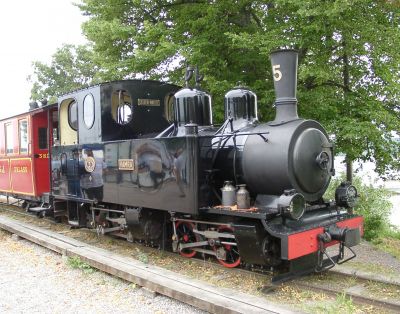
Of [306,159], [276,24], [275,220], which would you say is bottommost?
[275,220]

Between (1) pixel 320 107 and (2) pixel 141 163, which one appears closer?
(2) pixel 141 163

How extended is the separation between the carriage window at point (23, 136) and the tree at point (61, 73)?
23.4 metres

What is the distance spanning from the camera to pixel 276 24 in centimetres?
798

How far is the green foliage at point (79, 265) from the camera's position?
582 centimetres

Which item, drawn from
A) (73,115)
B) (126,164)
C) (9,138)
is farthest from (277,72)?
(9,138)

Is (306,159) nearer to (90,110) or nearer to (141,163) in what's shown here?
(141,163)

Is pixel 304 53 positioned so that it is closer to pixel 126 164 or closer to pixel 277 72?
pixel 277 72

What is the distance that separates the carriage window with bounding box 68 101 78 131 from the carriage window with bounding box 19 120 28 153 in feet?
8.28

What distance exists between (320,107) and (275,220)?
3.50m

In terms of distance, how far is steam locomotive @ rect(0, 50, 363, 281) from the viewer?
4.90 metres

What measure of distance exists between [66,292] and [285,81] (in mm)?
3626

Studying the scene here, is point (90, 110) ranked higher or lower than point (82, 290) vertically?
higher

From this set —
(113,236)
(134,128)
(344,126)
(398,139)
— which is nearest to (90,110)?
(134,128)

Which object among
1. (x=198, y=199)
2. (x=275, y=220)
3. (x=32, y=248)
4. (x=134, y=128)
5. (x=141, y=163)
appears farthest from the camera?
(x=32, y=248)
